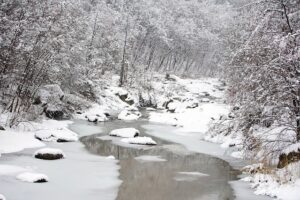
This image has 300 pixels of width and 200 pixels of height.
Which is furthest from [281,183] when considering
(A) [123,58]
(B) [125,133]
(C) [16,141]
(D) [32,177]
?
(A) [123,58]

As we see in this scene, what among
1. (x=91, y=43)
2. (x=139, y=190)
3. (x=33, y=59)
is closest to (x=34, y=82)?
(x=33, y=59)

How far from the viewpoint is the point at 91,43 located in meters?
38.9

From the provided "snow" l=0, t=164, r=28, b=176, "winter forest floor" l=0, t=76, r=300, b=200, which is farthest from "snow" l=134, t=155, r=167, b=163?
"snow" l=0, t=164, r=28, b=176

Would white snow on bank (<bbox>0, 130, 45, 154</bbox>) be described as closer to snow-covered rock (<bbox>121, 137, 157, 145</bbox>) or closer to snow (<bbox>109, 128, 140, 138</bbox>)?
snow-covered rock (<bbox>121, 137, 157, 145</bbox>)

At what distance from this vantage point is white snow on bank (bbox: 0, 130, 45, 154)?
15.7 m

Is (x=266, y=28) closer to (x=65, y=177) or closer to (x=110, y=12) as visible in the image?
(x=65, y=177)

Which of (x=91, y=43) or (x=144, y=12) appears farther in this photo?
(x=144, y=12)

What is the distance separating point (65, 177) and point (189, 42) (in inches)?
2085

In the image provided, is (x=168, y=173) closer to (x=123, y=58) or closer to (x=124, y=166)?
(x=124, y=166)

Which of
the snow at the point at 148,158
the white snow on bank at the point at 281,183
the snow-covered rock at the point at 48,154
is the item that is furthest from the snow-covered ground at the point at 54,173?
the white snow on bank at the point at 281,183

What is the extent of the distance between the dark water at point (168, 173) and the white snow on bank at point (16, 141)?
2415mm

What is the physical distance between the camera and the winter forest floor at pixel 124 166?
11.5 m

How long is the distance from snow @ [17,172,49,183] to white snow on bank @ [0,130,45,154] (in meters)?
3.65

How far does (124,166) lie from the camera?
596 inches
